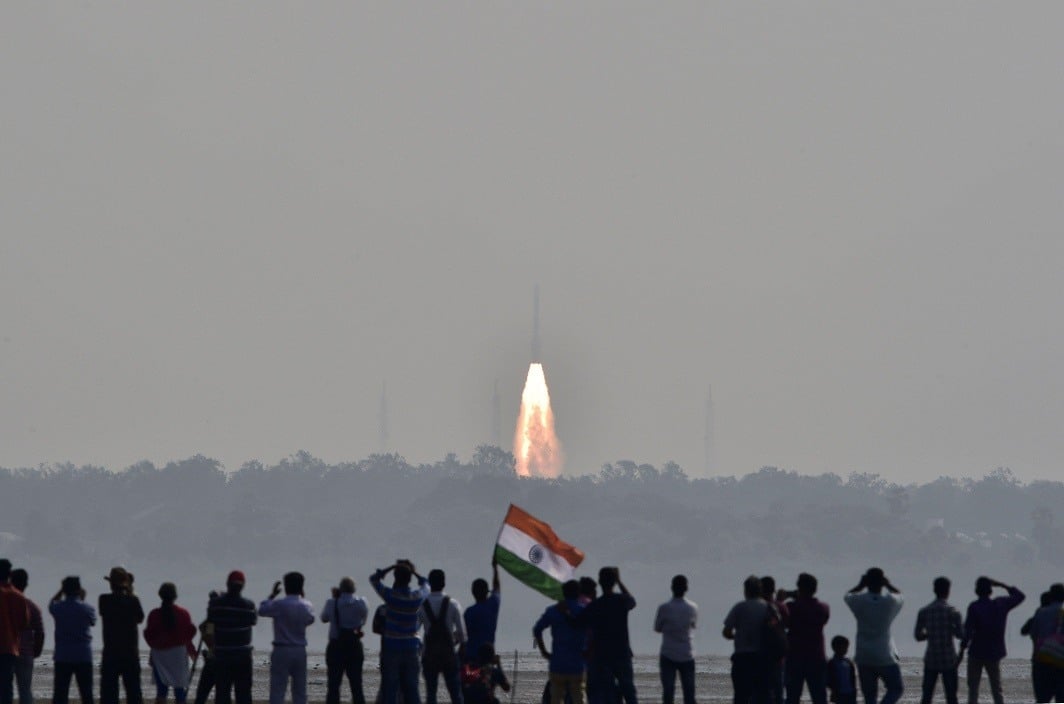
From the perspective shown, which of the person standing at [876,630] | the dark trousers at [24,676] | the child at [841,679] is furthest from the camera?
the child at [841,679]

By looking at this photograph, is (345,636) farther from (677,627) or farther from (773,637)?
(773,637)

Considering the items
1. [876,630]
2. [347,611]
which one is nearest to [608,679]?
[347,611]

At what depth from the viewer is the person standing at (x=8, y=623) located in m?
23.4

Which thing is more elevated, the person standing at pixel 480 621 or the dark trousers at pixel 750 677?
the person standing at pixel 480 621

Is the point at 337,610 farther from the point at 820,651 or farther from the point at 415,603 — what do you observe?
the point at 820,651

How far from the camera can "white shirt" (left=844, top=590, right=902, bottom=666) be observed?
81.4 feet

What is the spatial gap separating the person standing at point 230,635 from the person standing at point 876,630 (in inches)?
281

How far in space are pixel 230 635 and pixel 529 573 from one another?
5.06 m

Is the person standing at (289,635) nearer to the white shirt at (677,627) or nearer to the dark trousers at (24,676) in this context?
the dark trousers at (24,676)

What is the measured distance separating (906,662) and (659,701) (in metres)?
19.3

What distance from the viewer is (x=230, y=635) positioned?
78.2 ft

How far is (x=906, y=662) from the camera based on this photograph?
49125 mm

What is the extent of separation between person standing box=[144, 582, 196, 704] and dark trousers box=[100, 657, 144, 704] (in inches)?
35.3

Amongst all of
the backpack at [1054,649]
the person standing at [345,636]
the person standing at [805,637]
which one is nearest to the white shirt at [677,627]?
the person standing at [805,637]
